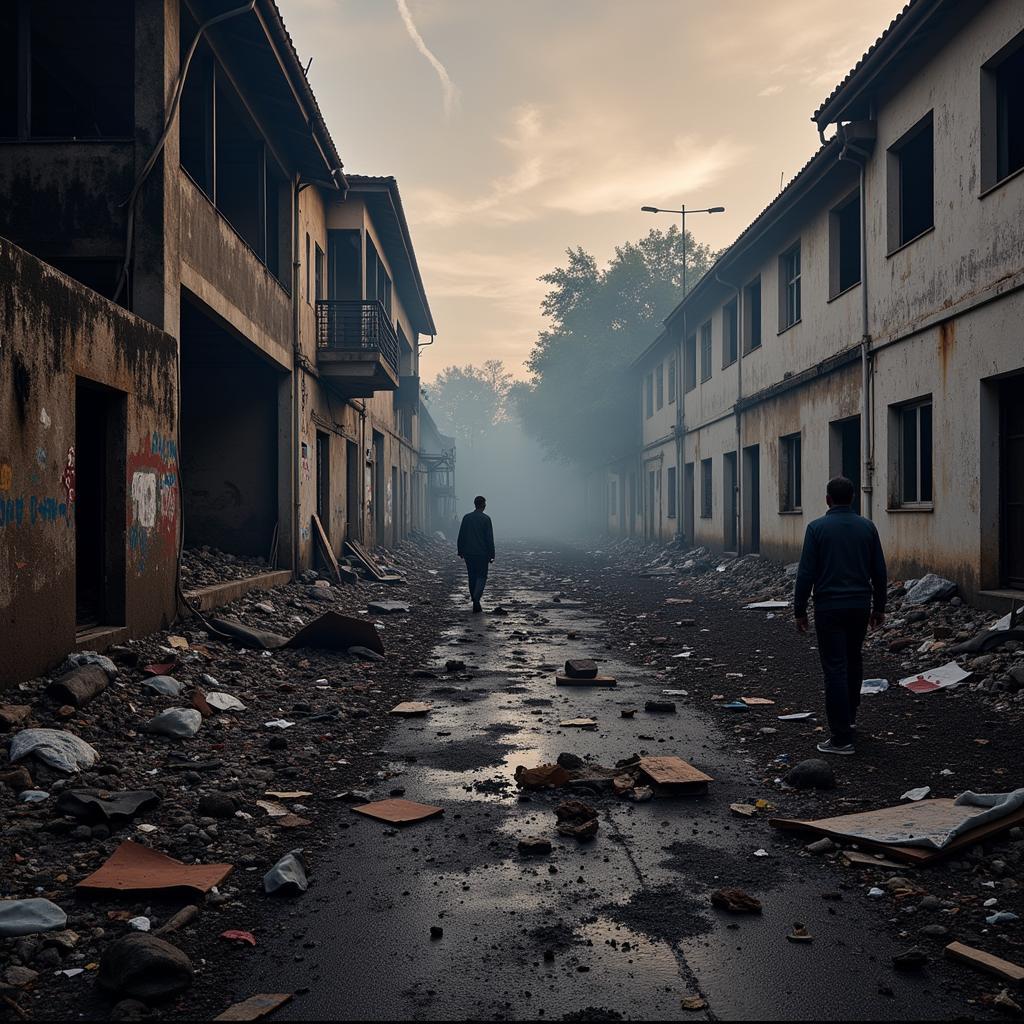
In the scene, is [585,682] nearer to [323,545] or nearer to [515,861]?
[515,861]

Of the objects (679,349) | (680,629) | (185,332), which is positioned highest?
(679,349)

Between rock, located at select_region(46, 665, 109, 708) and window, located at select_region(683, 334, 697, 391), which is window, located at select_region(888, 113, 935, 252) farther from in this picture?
window, located at select_region(683, 334, 697, 391)

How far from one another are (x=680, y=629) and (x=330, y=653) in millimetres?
4773

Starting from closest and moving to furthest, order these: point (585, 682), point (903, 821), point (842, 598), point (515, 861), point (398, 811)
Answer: point (515, 861) → point (903, 821) → point (398, 811) → point (842, 598) → point (585, 682)

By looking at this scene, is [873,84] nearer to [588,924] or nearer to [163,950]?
[588,924]

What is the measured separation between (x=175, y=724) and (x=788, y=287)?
14.1 meters

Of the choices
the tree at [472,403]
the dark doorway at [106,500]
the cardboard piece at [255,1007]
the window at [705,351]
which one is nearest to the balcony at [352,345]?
the dark doorway at [106,500]

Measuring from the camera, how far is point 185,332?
12.2 meters

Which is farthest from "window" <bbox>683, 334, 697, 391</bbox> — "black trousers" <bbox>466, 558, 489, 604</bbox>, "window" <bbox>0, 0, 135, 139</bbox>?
"window" <bbox>0, 0, 135, 139</bbox>

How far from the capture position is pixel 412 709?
22.7 ft

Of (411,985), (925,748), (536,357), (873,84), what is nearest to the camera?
(411,985)

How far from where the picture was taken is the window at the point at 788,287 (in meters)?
16.2

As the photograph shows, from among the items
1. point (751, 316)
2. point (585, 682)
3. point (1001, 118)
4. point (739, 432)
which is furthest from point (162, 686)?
point (751, 316)

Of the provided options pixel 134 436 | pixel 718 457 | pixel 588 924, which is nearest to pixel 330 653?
pixel 134 436
